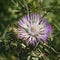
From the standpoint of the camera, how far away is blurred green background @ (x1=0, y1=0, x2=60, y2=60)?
1.48 metres

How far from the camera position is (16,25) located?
4.95 ft

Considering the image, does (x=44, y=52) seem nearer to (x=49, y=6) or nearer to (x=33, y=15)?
(x=33, y=15)

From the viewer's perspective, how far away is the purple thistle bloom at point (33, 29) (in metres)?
1.42

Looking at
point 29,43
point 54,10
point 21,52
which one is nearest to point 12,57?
point 21,52

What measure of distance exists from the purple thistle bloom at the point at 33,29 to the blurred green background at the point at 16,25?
5 centimetres

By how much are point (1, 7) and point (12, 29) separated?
705mm

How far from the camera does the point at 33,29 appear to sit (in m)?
1.47

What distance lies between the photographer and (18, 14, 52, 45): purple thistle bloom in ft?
4.64

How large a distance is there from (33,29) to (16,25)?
0.38ft

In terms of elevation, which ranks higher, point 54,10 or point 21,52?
point 54,10

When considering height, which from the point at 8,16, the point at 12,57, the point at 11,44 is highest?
the point at 8,16

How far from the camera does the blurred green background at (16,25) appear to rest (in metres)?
1.48

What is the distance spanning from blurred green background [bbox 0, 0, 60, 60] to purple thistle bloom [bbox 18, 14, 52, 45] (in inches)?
1.9

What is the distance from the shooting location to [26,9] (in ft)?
5.57
